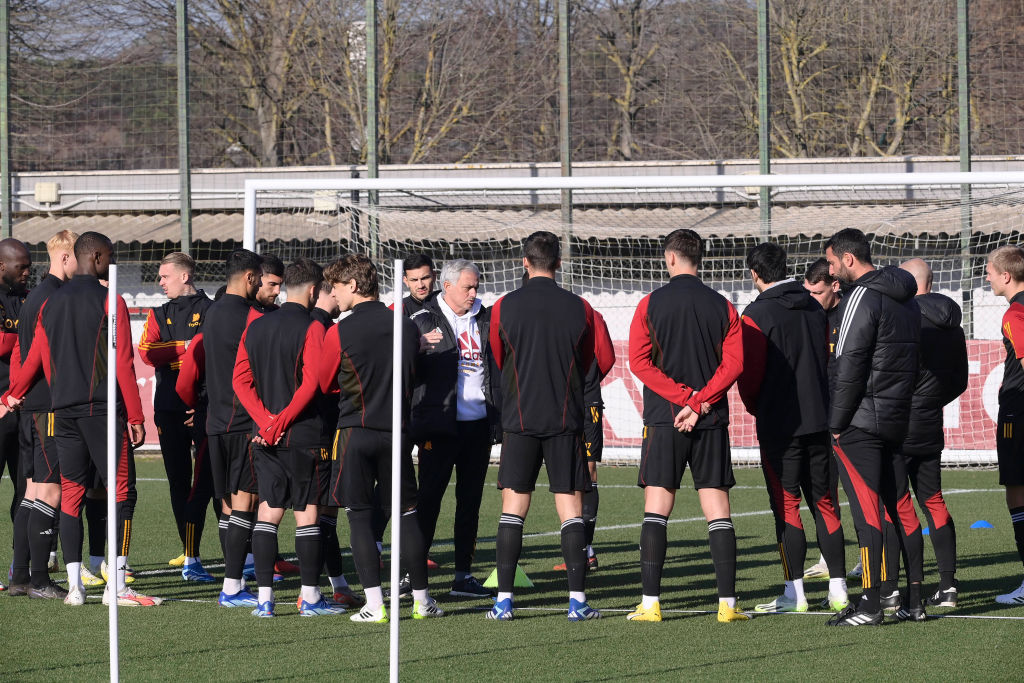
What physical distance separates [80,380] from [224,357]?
81cm

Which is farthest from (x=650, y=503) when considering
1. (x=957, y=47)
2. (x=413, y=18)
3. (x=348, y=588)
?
(x=413, y=18)

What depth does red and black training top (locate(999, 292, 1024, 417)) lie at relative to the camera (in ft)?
23.7

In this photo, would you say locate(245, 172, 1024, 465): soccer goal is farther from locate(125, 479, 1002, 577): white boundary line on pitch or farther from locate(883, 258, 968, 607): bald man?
locate(883, 258, 968, 607): bald man

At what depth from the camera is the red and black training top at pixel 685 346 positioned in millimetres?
6969

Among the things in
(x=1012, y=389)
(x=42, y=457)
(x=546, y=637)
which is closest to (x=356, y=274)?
(x=546, y=637)

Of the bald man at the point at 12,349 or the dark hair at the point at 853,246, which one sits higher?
the dark hair at the point at 853,246

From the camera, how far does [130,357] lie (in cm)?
743

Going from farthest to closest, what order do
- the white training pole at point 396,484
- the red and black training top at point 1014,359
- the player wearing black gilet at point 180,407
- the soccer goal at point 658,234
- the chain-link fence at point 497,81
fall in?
1. the chain-link fence at point 497,81
2. the soccer goal at point 658,234
3. the player wearing black gilet at point 180,407
4. the red and black training top at point 1014,359
5. the white training pole at point 396,484

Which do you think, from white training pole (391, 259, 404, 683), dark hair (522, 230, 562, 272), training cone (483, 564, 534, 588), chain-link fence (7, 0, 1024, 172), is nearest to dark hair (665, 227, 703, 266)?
dark hair (522, 230, 562, 272)

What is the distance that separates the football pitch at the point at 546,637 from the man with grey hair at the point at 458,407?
495mm

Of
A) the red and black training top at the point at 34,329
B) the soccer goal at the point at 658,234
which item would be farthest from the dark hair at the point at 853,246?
the soccer goal at the point at 658,234

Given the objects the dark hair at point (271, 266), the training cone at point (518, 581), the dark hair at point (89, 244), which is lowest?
the training cone at point (518, 581)

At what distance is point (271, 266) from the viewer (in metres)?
7.75

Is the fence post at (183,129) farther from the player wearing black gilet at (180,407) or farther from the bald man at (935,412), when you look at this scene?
the bald man at (935,412)
